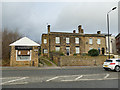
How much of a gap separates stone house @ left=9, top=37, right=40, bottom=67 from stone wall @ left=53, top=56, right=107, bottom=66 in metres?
5.23

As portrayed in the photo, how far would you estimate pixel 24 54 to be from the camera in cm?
2130

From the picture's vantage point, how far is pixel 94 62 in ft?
82.5

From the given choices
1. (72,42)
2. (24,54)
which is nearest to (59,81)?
(24,54)

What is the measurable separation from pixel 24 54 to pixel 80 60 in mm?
10989

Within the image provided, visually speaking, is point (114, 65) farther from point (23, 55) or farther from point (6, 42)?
point (6, 42)

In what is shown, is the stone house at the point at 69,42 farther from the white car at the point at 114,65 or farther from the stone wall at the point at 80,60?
the white car at the point at 114,65

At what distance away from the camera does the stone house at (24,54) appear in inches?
828

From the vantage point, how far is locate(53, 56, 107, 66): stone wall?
2367 cm

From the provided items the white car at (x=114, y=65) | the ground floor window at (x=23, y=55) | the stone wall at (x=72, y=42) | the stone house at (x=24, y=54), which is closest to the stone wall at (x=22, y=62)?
Result: the stone house at (x=24, y=54)

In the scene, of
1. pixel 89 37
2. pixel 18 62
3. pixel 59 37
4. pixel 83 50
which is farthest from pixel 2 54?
pixel 89 37

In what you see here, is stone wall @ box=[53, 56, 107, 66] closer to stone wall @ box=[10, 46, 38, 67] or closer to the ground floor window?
stone wall @ box=[10, 46, 38, 67]

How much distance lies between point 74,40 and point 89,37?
15.6 feet

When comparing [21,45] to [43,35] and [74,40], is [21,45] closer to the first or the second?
[43,35]

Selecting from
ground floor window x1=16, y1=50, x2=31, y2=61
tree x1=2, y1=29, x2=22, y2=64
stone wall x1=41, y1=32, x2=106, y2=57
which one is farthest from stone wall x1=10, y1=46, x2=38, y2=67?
stone wall x1=41, y1=32, x2=106, y2=57
